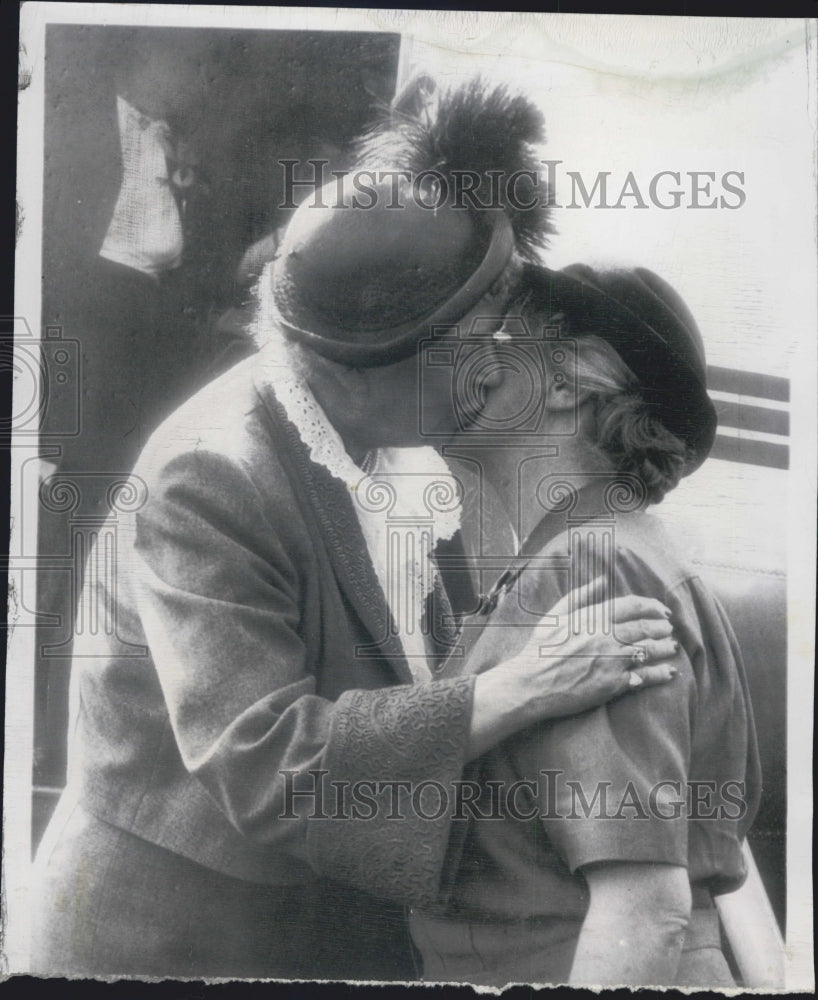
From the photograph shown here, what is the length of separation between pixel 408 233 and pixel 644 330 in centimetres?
58

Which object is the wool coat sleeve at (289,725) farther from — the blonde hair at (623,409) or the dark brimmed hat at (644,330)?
the dark brimmed hat at (644,330)

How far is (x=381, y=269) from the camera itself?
2529 mm

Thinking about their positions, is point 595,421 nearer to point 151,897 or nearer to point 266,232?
point 266,232

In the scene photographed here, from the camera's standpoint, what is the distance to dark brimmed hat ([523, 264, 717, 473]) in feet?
8.36

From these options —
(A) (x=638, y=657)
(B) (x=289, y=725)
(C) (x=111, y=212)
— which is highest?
(C) (x=111, y=212)

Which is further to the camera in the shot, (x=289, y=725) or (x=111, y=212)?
(x=111, y=212)

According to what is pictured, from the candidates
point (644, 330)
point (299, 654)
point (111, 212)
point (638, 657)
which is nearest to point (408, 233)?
point (644, 330)

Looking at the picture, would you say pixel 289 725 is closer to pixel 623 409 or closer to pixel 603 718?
pixel 603 718

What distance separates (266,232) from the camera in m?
2.56

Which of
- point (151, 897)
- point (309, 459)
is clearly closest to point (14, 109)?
point (309, 459)

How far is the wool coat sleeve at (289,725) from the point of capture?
244 centimetres

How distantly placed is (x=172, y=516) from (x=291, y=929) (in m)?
0.96

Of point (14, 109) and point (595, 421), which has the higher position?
point (14, 109)

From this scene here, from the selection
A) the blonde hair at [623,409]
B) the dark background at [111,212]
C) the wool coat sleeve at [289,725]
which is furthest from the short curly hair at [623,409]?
the dark background at [111,212]
